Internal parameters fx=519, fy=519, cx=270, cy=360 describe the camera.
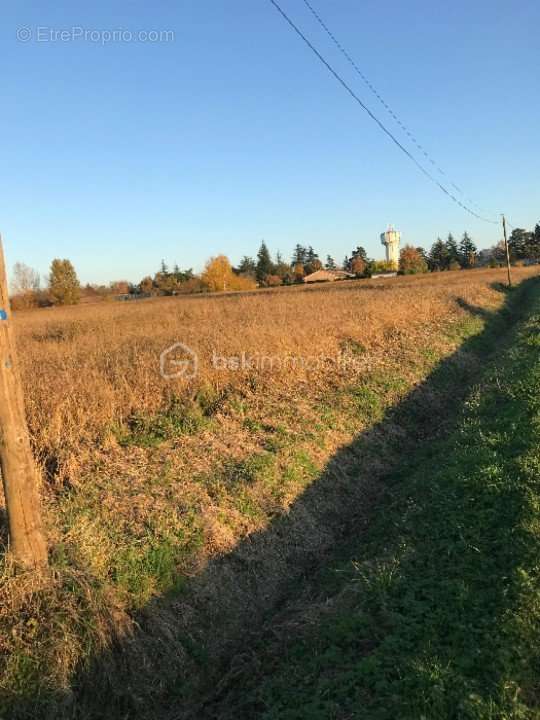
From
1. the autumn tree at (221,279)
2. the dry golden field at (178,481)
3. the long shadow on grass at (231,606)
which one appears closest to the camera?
the long shadow on grass at (231,606)

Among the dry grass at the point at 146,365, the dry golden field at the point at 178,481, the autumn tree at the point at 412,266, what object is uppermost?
the autumn tree at the point at 412,266

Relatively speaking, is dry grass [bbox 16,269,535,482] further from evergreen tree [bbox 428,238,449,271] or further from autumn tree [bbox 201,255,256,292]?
evergreen tree [bbox 428,238,449,271]

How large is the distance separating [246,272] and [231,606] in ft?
387

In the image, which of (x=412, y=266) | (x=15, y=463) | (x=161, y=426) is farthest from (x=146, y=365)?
(x=412, y=266)

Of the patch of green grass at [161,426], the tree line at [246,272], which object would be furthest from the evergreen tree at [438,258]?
the patch of green grass at [161,426]

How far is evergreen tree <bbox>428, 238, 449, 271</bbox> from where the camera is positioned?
110 metres

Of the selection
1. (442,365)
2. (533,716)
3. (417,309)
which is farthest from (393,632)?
(417,309)

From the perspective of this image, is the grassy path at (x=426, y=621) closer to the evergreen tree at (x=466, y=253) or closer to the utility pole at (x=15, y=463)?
the utility pole at (x=15, y=463)

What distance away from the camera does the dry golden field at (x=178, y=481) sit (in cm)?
395

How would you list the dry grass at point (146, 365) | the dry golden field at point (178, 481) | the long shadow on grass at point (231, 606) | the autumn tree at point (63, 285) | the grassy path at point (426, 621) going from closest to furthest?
the grassy path at point (426, 621) < the long shadow on grass at point (231, 606) < the dry golden field at point (178, 481) < the dry grass at point (146, 365) < the autumn tree at point (63, 285)

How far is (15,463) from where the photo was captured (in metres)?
4.09

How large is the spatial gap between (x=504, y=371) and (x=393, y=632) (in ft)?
27.6

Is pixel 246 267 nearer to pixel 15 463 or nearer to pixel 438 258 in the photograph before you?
pixel 438 258

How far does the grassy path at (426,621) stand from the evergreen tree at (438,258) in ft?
364
